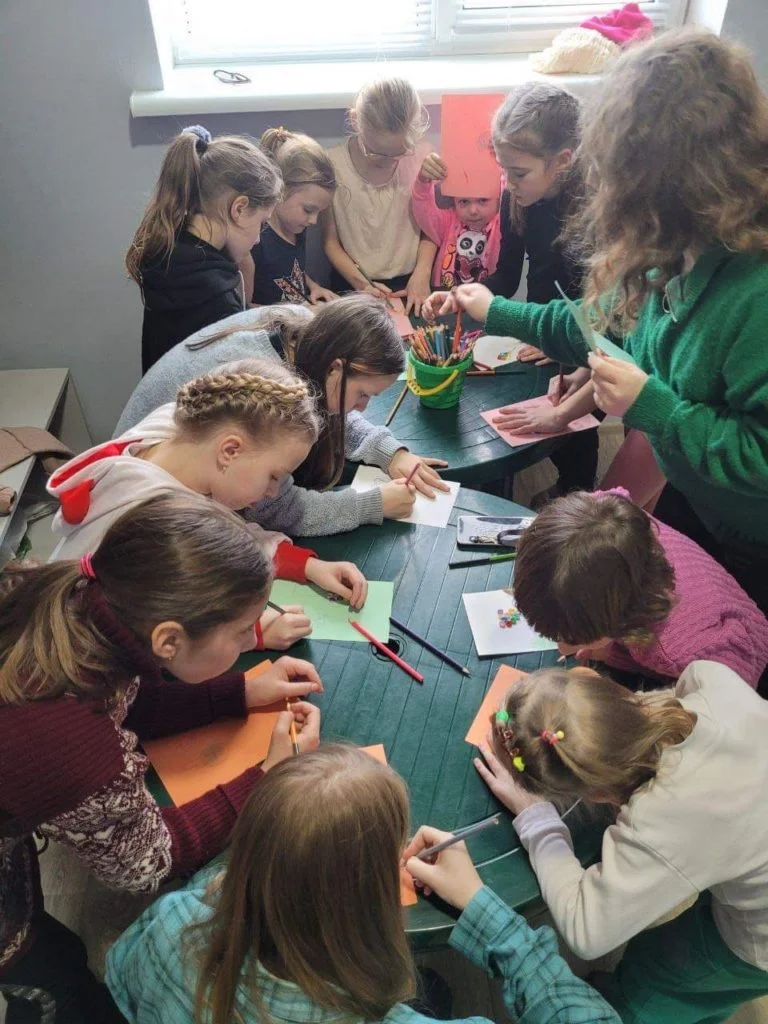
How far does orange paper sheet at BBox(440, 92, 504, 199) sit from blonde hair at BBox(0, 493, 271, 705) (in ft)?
6.43

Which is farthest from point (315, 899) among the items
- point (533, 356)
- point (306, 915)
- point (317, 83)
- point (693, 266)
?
point (317, 83)

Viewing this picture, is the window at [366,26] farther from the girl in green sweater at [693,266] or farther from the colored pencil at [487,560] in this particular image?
the colored pencil at [487,560]

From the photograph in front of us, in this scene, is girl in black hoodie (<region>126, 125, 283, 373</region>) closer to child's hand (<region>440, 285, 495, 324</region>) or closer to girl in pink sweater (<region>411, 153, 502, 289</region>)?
child's hand (<region>440, 285, 495, 324</region>)

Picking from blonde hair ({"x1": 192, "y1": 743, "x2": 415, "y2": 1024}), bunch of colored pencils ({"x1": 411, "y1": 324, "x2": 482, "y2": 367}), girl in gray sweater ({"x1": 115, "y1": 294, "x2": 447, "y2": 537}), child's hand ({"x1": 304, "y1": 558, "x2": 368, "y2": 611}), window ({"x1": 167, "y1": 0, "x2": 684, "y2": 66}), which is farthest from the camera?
window ({"x1": 167, "y1": 0, "x2": 684, "y2": 66})

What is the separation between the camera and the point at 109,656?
108 centimetres

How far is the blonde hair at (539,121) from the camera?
7.25ft

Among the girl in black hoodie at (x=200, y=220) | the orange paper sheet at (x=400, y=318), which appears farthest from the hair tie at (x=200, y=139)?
the orange paper sheet at (x=400, y=318)

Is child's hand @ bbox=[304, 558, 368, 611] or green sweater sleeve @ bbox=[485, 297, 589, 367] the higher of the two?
green sweater sleeve @ bbox=[485, 297, 589, 367]

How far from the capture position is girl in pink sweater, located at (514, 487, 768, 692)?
1354mm

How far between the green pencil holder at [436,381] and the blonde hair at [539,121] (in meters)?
0.65

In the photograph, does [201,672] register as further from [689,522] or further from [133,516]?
[689,522]

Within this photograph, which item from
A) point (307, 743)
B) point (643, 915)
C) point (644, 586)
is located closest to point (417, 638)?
point (307, 743)

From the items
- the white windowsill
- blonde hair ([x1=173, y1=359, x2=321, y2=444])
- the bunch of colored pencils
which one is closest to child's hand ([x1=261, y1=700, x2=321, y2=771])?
blonde hair ([x1=173, y1=359, x2=321, y2=444])

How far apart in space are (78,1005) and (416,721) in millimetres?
788
